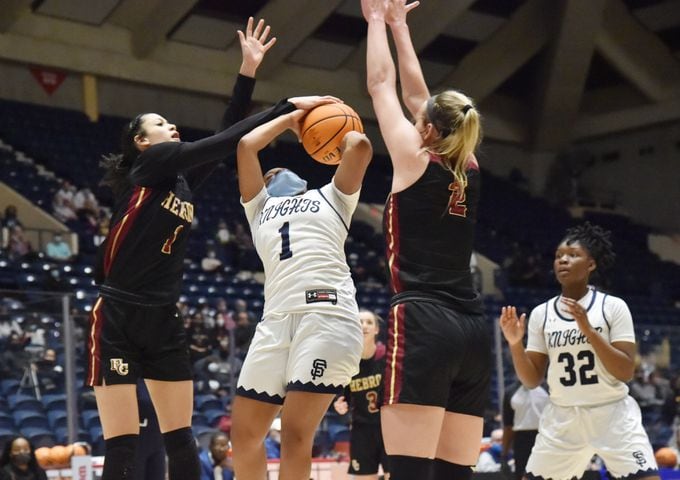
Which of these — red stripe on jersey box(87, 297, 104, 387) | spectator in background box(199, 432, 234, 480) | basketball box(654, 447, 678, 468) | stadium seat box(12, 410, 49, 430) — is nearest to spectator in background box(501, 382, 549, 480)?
spectator in background box(199, 432, 234, 480)

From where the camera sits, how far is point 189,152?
4879 millimetres

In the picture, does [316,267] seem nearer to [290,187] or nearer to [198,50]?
[290,187]

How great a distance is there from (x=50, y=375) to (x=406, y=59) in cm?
606

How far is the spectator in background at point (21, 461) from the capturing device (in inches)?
335

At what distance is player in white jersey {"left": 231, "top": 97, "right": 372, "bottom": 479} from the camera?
4.54 m

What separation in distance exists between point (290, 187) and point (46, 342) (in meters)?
5.13

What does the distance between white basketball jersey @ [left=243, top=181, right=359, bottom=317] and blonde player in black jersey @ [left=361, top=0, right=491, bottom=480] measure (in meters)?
0.60

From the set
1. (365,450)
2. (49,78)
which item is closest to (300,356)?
(365,450)

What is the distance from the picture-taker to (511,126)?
26.5m

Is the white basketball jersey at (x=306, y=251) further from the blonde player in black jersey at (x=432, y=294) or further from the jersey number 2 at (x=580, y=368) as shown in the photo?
the jersey number 2 at (x=580, y=368)

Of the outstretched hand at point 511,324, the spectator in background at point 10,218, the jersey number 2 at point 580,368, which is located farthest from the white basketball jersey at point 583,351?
the spectator in background at point 10,218

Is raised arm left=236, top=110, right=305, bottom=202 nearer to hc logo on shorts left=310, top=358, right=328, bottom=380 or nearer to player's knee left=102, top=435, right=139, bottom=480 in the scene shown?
hc logo on shorts left=310, top=358, right=328, bottom=380

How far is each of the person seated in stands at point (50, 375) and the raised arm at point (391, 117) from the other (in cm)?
614

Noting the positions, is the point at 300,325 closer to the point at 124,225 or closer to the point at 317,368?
the point at 317,368
